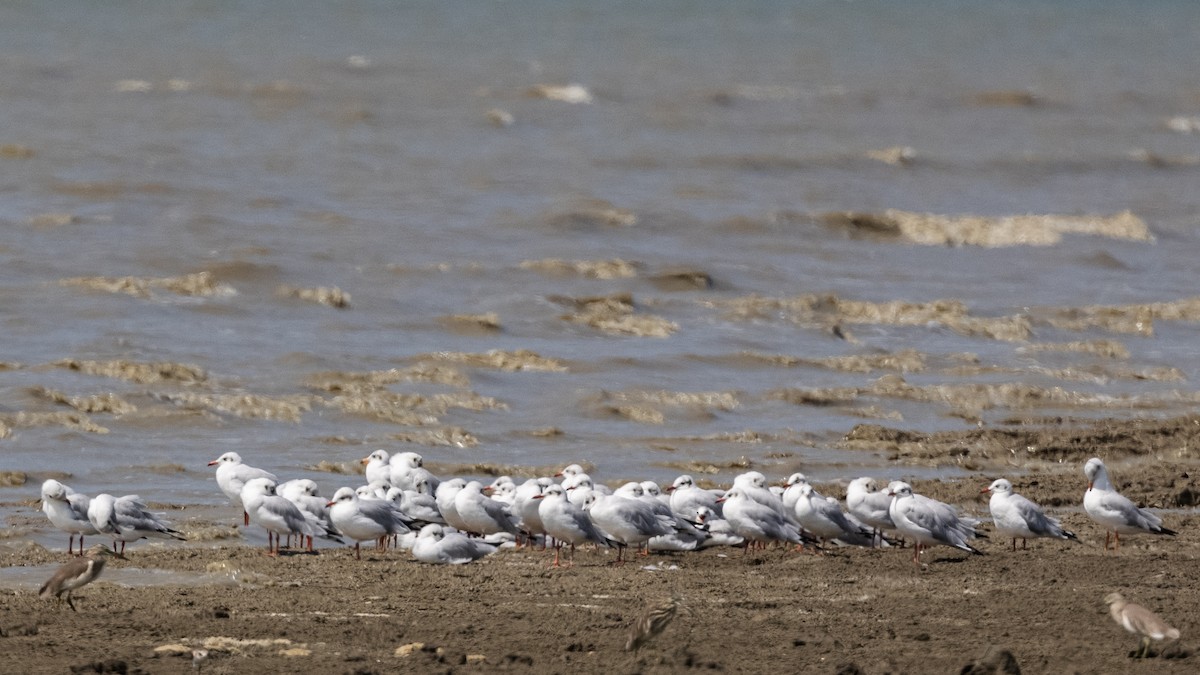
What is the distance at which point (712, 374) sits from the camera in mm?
18141

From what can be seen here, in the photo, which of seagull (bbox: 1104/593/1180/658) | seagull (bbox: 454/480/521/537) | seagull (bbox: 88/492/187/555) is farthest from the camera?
seagull (bbox: 454/480/521/537)

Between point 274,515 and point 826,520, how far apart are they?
3.46 meters

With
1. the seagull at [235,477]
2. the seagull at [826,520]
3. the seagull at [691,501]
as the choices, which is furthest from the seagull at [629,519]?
the seagull at [235,477]

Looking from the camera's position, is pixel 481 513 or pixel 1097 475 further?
pixel 1097 475

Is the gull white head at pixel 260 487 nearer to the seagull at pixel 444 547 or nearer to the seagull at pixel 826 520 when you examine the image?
the seagull at pixel 444 547

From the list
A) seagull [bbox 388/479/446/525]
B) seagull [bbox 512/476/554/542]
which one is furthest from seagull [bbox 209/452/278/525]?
seagull [bbox 512/476/554/542]

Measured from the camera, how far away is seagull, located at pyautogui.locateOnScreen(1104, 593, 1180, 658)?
8031 mm

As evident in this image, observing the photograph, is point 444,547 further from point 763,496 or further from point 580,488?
point 763,496

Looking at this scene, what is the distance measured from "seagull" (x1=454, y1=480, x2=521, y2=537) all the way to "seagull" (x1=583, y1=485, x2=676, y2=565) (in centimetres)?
74

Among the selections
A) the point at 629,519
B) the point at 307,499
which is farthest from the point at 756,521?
the point at 307,499

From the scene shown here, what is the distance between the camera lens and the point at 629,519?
11422 millimetres

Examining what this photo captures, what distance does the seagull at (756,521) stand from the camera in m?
11.6

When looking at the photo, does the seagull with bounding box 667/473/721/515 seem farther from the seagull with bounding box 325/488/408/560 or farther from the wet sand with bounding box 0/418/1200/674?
the seagull with bounding box 325/488/408/560

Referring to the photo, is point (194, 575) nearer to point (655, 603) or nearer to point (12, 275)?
point (655, 603)
